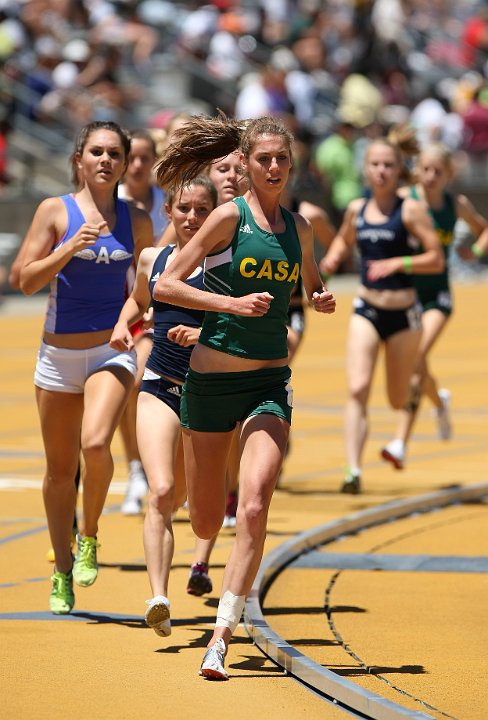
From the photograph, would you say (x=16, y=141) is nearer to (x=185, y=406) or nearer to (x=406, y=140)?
(x=406, y=140)

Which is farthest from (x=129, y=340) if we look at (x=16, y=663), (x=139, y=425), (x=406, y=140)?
(x=406, y=140)

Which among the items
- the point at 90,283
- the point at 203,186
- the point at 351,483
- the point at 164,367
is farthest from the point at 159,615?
the point at 351,483

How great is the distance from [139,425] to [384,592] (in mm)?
1684

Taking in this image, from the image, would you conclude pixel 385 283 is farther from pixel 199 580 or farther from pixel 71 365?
pixel 71 365

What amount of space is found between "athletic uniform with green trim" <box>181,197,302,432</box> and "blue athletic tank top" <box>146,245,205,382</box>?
1073mm

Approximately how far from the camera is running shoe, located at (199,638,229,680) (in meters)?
7.06

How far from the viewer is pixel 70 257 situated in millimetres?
8461

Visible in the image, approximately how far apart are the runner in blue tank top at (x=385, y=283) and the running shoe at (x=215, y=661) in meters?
5.35

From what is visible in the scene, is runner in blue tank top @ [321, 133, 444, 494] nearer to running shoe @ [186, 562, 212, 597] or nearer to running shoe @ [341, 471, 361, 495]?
running shoe @ [341, 471, 361, 495]

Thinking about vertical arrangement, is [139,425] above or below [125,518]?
above

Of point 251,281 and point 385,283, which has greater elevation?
point 251,281

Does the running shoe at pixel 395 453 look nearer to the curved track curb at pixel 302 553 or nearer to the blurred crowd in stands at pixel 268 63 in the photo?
the curved track curb at pixel 302 553

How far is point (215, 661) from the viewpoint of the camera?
706 cm

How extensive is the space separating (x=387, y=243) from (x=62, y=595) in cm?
506
